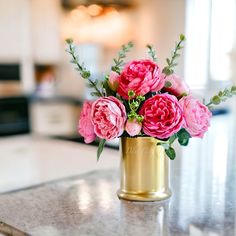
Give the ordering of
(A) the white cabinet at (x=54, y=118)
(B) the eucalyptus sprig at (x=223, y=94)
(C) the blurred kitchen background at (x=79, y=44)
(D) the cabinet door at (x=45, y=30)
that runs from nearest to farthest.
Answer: (B) the eucalyptus sprig at (x=223, y=94), (C) the blurred kitchen background at (x=79, y=44), (A) the white cabinet at (x=54, y=118), (D) the cabinet door at (x=45, y=30)

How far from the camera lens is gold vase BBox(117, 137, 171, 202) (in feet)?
2.85

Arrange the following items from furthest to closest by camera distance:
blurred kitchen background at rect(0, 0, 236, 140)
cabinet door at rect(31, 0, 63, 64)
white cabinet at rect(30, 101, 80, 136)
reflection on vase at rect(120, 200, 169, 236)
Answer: cabinet door at rect(31, 0, 63, 64) < white cabinet at rect(30, 101, 80, 136) < blurred kitchen background at rect(0, 0, 236, 140) < reflection on vase at rect(120, 200, 169, 236)

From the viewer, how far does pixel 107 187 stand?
104 centimetres

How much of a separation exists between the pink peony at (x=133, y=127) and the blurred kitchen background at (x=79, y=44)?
2397 mm

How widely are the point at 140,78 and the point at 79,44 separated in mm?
3644

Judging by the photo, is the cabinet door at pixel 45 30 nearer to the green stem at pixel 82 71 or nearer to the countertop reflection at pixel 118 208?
the countertop reflection at pixel 118 208

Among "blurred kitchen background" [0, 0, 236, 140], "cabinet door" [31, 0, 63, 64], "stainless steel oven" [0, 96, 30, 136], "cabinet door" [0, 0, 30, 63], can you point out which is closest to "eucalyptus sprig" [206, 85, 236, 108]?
"blurred kitchen background" [0, 0, 236, 140]

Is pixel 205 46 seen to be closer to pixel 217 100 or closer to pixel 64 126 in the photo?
pixel 64 126

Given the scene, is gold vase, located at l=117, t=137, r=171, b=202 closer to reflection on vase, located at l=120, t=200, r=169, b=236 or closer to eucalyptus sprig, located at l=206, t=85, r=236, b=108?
reflection on vase, located at l=120, t=200, r=169, b=236

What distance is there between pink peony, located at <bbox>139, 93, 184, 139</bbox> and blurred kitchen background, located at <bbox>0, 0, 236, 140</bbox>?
2396mm

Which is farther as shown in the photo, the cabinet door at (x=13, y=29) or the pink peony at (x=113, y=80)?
the cabinet door at (x=13, y=29)

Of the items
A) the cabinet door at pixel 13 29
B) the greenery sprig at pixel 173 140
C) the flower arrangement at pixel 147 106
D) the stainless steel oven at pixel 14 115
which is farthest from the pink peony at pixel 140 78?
the cabinet door at pixel 13 29

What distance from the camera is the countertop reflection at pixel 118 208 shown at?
74 cm

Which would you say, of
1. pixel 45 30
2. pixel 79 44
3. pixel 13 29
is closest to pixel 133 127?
pixel 13 29
